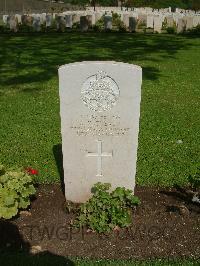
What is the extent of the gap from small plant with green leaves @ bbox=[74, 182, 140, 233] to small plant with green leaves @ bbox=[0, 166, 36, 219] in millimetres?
680

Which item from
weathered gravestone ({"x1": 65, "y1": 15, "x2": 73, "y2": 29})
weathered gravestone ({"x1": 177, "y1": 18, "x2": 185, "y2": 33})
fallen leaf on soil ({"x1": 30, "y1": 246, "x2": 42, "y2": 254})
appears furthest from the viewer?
weathered gravestone ({"x1": 65, "y1": 15, "x2": 73, "y2": 29})

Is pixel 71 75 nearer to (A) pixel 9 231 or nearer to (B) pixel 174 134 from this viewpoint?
(A) pixel 9 231

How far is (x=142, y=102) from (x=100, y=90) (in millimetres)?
4943

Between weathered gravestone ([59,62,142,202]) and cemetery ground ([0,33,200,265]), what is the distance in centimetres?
52

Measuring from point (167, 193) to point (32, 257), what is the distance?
6.98 feet

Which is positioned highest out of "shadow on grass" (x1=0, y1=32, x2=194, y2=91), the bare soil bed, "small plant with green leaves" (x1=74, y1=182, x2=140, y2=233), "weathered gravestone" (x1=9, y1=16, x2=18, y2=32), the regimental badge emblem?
"weathered gravestone" (x1=9, y1=16, x2=18, y2=32)

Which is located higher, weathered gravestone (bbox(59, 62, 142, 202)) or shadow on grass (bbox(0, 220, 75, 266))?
weathered gravestone (bbox(59, 62, 142, 202))

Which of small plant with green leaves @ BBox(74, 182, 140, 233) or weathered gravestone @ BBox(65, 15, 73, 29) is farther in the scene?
weathered gravestone @ BBox(65, 15, 73, 29)

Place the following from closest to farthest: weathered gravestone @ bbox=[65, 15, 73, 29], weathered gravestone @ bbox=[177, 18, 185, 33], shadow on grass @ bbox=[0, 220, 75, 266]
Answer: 1. shadow on grass @ bbox=[0, 220, 75, 266]
2. weathered gravestone @ bbox=[177, 18, 185, 33]
3. weathered gravestone @ bbox=[65, 15, 73, 29]

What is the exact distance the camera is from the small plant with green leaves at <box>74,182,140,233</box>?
16.0 ft

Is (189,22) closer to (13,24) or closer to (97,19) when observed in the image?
(97,19)

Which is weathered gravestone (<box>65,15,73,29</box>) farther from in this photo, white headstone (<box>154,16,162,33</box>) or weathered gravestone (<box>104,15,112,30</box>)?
white headstone (<box>154,16,162,33</box>)

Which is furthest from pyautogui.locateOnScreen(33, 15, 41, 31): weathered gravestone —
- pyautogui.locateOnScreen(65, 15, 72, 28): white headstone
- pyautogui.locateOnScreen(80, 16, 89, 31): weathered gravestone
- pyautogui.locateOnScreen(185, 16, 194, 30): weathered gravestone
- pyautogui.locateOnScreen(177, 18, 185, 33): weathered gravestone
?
pyautogui.locateOnScreen(185, 16, 194, 30): weathered gravestone

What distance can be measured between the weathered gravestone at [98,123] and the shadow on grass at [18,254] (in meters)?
0.92
